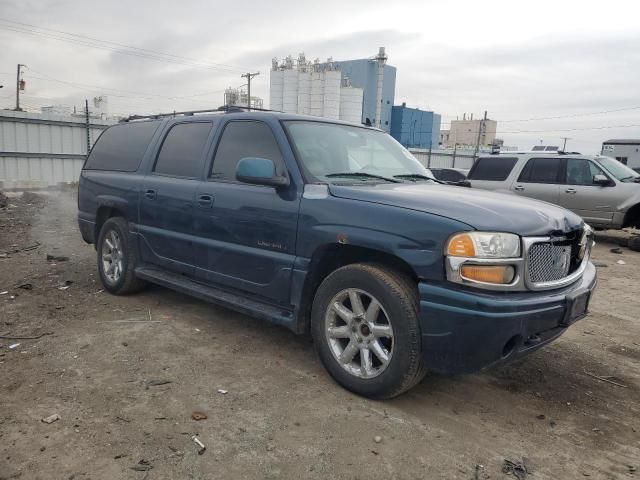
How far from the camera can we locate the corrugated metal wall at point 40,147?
50.2 ft

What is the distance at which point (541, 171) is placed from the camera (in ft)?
34.0

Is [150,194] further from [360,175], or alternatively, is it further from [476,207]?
[476,207]

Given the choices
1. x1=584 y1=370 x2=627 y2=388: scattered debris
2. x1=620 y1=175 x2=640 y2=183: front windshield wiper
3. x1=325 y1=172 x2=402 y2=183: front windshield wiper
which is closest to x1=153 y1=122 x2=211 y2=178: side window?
x1=325 y1=172 x2=402 y2=183: front windshield wiper

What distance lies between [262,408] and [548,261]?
A: 78.1 inches

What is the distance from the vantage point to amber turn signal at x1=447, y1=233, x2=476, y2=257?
2.73 metres

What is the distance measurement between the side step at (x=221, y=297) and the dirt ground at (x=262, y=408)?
1.18 ft

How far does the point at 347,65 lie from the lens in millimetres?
48000

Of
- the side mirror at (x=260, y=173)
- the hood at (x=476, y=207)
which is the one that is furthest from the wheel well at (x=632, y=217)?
the side mirror at (x=260, y=173)

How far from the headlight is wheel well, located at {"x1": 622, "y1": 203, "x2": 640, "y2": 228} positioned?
328 inches

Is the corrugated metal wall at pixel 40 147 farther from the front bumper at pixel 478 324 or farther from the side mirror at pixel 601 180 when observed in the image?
the front bumper at pixel 478 324

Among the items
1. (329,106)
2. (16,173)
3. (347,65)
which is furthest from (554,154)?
(347,65)

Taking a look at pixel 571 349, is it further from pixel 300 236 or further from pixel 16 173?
pixel 16 173

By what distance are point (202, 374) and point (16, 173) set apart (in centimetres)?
1525

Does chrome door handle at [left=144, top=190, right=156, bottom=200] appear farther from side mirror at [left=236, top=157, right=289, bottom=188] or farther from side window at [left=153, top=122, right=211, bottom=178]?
side mirror at [left=236, top=157, right=289, bottom=188]
